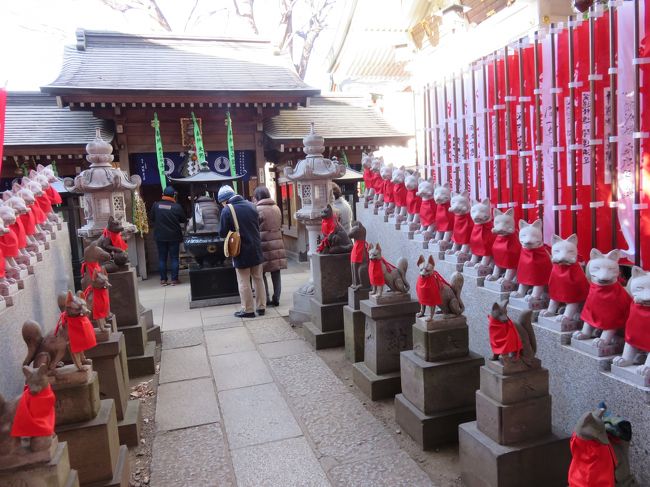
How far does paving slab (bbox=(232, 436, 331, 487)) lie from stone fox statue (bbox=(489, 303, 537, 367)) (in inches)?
55.4

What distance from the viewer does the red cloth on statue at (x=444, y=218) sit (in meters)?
4.91

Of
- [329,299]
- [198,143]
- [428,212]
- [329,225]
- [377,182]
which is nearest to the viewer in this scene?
[428,212]

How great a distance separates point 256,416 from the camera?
3984 millimetres

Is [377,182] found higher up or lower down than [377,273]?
higher up

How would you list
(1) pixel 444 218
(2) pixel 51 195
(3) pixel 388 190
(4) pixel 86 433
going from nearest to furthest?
(4) pixel 86 433 < (1) pixel 444 218 < (2) pixel 51 195 < (3) pixel 388 190

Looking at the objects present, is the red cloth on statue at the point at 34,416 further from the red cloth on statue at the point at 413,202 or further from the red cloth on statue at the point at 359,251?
the red cloth on statue at the point at 413,202

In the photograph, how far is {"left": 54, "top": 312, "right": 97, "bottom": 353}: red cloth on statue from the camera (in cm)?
286

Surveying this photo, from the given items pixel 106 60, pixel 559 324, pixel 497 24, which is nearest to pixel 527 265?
pixel 559 324

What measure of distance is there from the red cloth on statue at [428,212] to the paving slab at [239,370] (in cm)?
233

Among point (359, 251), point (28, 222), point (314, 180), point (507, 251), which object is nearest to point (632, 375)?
point (507, 251)

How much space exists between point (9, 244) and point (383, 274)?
316 cm

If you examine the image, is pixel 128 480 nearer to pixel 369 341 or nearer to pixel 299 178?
pixel 369 341

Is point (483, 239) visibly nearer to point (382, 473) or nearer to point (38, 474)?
point (382, 473)

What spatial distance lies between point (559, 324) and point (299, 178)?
446cm
